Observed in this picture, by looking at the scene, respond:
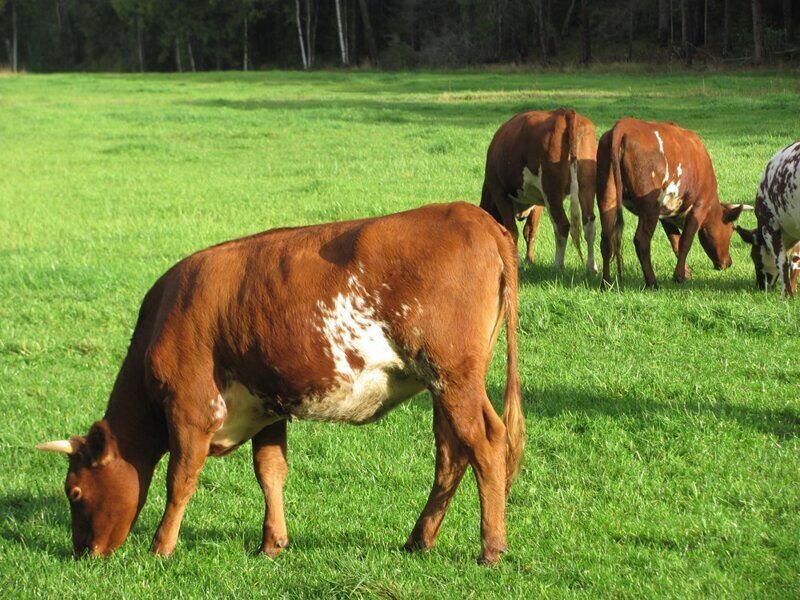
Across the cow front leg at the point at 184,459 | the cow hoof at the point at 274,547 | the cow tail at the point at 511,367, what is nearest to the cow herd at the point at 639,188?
the cow tail at the point at 511,367

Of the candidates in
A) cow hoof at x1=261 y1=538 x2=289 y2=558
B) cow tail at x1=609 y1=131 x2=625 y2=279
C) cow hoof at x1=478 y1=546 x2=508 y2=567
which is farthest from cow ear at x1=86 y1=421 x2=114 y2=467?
cow tail at x1=609 y1=131 x2=625 y2=279

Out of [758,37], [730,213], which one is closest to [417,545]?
[730,213]

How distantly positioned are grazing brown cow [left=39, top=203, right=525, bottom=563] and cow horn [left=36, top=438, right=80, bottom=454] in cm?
1

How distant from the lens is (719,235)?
453 inches

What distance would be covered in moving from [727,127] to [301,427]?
59.0ft

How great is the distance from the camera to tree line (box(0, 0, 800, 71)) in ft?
174

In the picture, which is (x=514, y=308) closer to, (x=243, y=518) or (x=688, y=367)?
(x=243, y=518)

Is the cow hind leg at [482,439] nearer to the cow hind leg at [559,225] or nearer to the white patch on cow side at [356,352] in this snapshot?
the white patch on cow side at [356,352]

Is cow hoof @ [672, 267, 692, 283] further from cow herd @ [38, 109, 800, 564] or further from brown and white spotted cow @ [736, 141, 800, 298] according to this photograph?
cow herd @ [38, 109, 800, 564]

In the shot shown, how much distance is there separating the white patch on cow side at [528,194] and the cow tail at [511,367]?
22.5 ft

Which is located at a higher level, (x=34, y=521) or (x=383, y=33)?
(x=383, y=33)

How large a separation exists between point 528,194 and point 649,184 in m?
A: 1.61

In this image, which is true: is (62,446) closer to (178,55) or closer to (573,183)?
(573,183)

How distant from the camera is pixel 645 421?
21.9 feet
